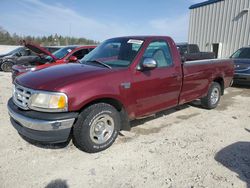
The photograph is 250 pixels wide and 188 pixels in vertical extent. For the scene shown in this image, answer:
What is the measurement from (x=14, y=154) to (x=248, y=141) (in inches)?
160

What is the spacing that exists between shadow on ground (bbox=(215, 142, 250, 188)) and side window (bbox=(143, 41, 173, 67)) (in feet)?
6.25

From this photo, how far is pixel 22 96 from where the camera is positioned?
3.23m

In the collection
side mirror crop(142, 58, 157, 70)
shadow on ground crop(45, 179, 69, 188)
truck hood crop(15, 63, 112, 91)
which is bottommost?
shadow on ground crop(45, 179, 69, 188)

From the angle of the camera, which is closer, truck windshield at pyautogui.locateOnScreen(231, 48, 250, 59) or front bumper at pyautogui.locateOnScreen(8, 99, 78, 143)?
front bumper at pyautogui.locateOnScreen(8, 99, 78, 143)

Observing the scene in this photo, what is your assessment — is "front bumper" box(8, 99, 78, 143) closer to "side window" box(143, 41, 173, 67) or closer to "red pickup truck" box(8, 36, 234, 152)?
"red pickup truck" box(8, 36, 234, 152)

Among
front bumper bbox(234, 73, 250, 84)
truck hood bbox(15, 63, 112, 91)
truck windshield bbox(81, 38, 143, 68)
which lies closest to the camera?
truck hood bbox(15, 63, 112, 91)

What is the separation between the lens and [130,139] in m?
3.96

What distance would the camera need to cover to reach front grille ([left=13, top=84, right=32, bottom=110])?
10.2 feet

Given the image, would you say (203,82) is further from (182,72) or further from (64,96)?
(64,96)

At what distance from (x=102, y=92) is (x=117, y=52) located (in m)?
1.21

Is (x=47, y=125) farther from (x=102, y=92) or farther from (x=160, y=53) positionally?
(x=160, y=53)

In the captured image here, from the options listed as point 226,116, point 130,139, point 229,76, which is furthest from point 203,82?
point 130,139

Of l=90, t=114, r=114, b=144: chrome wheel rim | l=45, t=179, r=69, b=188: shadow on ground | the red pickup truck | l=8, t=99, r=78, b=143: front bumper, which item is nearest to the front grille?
the red pickup truck

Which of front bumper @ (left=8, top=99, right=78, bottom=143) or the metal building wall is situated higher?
the metal building wall
